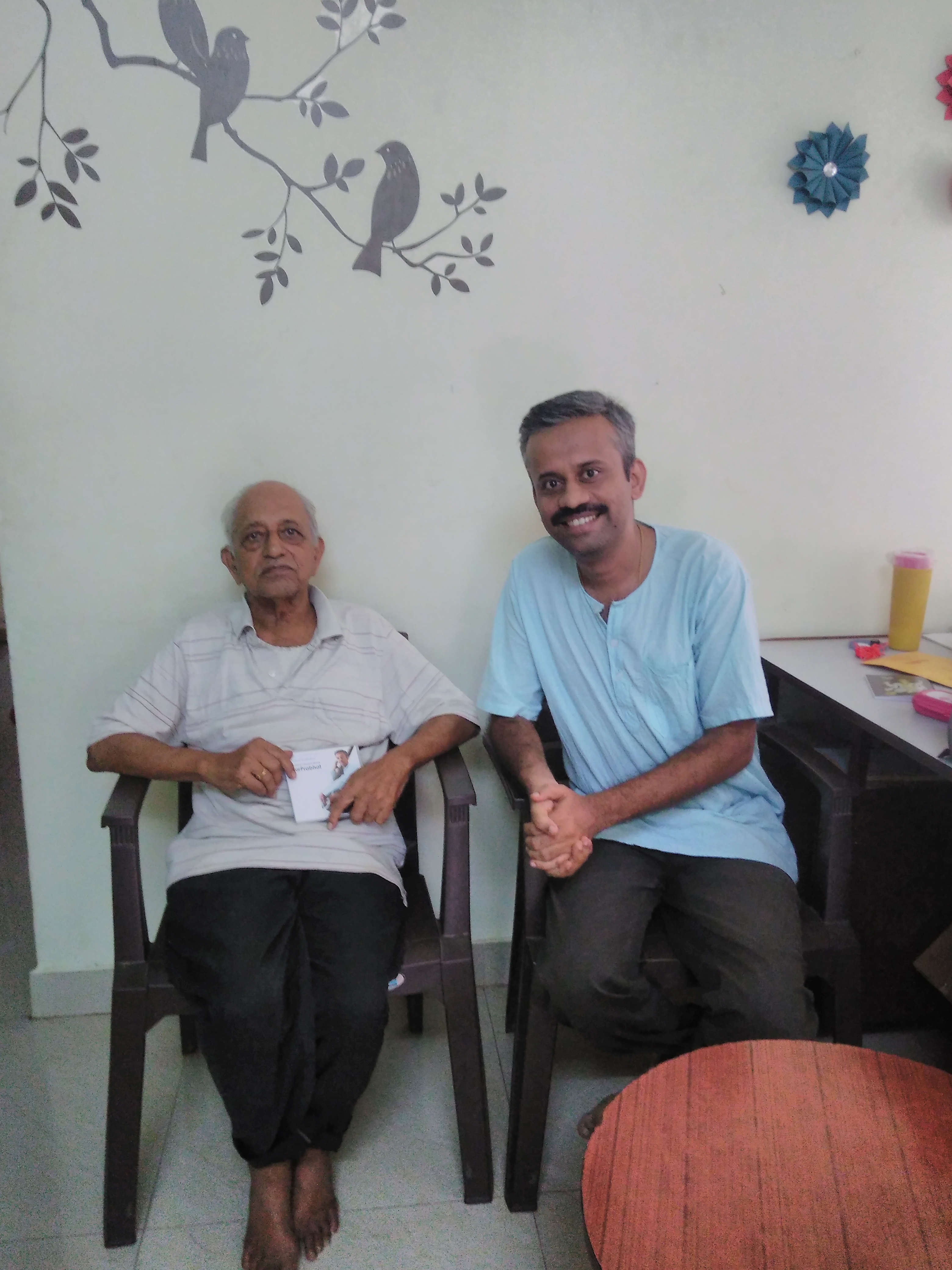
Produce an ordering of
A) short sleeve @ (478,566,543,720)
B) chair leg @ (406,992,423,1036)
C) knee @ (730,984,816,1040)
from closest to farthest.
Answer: knee @ (730,984,816,1040), short sleeve @ (478,566,543,720), chair leg @ (406,992,423,1036)

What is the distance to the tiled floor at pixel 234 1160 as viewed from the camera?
1.48 m

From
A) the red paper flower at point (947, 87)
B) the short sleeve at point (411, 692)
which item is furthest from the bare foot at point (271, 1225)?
the red paper flower at point (947, 87)

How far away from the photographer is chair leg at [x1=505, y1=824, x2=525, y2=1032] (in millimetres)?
1943

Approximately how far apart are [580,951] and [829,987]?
510mm

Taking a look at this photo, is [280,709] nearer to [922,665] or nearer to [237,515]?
[237,515]

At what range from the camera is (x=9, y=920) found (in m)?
2.49

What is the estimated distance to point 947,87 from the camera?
1.91m

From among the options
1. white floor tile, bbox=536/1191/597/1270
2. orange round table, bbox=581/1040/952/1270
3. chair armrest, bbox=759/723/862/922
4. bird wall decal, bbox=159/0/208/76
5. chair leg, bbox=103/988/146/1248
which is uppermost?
bird wall decal, bbox=159/0/208/76

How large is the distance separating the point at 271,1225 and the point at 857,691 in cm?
147

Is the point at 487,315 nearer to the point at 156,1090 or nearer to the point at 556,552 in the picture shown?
the point at 556,552

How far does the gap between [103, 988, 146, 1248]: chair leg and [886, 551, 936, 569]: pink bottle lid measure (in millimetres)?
1838

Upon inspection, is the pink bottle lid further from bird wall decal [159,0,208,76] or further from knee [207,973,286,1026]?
bird wall decal [159,0,208,76]

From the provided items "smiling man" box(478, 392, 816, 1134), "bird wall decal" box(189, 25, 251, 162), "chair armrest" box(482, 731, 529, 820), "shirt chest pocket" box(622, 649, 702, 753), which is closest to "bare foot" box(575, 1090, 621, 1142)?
"smiling man" box(478, 392, 816, 1134)

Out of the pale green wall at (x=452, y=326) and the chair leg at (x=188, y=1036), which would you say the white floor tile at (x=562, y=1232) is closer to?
the chair leg at (x=188, y=1036)
